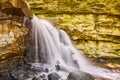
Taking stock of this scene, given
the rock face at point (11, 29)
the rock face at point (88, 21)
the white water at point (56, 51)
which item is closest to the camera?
the rock face at point (11, 29)

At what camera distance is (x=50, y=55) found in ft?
26.8

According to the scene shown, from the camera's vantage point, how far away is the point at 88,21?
10.2m

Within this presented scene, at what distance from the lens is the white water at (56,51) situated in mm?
7922

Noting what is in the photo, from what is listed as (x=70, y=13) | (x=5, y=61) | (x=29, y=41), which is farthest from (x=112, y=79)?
(x=70, y=13)

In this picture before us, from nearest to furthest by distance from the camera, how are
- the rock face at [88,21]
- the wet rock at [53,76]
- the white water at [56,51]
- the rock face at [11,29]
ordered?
the rock face at [11,29], the wet rock at [53,76], the white water at [56,51], the rock face at [88,21]

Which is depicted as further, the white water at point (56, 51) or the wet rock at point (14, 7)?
the white water at point (56, 51)

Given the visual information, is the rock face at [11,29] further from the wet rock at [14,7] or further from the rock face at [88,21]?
the rock face at [88,21]

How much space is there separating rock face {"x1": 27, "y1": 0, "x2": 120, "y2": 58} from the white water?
63 cm

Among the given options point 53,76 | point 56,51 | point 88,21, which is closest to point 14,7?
point 53,76

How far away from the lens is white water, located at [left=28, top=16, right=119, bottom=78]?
792 cm

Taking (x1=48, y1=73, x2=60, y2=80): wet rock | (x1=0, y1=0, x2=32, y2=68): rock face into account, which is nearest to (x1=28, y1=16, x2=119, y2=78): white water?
(x1=48, y1=73, x2=60, y2=80): wet rock

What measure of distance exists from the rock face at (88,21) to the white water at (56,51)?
0.63 metres

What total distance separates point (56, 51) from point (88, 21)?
2305 mm

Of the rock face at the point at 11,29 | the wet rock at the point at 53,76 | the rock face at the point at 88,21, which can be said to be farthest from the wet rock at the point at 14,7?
the rock face at the point at 88,21
